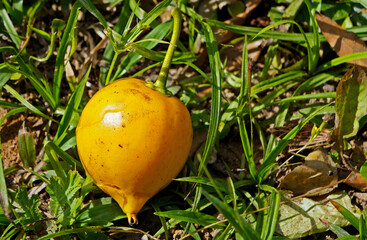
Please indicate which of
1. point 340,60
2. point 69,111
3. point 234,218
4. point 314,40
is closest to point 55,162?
point 69,111

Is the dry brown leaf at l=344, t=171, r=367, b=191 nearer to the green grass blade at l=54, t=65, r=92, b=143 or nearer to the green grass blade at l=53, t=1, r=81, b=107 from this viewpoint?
the green grass blade at l=54, t=65, r=92, b=143

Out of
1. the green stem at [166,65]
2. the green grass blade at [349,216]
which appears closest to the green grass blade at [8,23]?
the green stem at [166,65]

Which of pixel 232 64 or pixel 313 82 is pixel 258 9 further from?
pixel 313 82

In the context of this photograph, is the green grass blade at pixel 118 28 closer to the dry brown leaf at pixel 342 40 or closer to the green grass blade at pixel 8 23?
the green grass blade at pixel 8 23

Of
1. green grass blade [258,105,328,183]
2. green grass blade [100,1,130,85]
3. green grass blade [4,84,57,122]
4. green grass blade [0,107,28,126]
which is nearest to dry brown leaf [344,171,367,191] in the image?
green grass blade [258,105,328,183]

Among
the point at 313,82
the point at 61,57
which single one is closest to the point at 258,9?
the point at 313,82
